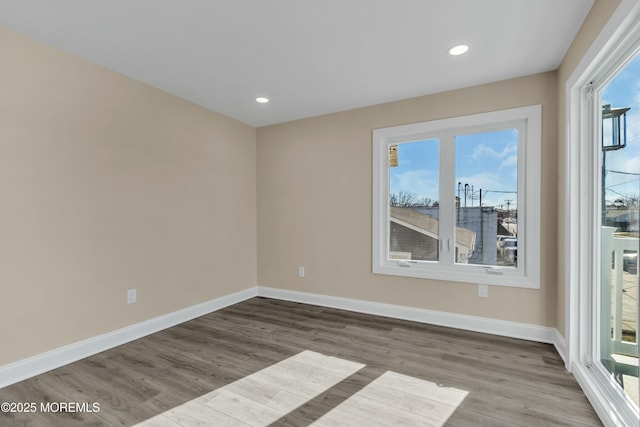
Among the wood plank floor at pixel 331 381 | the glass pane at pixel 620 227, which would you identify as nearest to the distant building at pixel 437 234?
the wood plank floor at pixel 331 381

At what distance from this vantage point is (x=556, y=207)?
102 inches

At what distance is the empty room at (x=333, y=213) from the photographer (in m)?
1.79

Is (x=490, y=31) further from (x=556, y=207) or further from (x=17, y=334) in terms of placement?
(x=17, y=334)

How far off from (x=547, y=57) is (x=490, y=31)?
723 mm

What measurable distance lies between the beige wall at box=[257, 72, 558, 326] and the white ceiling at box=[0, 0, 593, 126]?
260 millimetres

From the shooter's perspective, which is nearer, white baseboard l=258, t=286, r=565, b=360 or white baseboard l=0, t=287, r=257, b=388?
white baseboard l=0, t=287, r=257, b=388

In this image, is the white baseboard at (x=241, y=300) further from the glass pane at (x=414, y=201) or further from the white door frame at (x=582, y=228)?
the glass pane at (x=414, y=201)

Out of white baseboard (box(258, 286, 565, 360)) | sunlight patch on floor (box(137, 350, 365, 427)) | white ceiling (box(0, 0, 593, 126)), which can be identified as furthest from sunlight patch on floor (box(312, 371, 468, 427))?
white ceiling (box(0, 0, 593, 126))

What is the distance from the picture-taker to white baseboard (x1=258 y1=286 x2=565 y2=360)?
268cm

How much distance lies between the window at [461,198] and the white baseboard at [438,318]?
38 cm

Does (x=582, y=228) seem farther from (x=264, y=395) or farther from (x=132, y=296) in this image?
(x=132, y=296)

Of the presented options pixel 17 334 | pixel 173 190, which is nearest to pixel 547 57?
pixel 173 190

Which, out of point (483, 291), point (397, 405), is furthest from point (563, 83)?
point (397, 405)

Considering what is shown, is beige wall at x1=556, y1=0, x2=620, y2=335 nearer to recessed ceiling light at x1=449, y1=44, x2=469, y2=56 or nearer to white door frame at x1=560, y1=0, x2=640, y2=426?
white door frame at x1=560, y1=0, x2=640, y2=426
